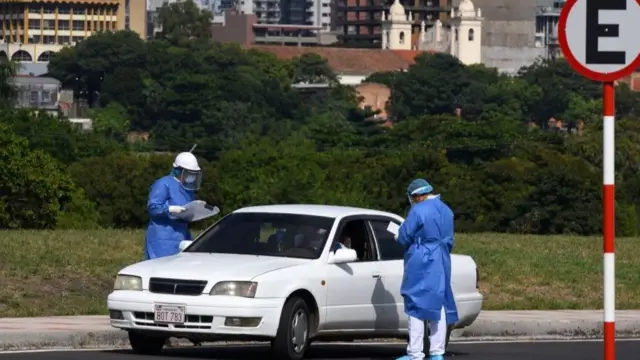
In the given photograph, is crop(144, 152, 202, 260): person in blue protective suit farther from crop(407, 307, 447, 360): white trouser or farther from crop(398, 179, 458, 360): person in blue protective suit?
crop(407, 307, 447, 360): white trouser

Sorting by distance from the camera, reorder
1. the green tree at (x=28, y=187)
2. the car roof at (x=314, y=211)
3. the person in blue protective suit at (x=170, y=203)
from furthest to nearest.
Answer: the green tree at (x=28, y=187) < the person in blue protective suit at (x=170, y=203) < the car roof at (x=314, y=211)

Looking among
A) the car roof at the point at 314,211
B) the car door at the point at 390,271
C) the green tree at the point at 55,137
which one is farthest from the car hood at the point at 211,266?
the green tree at the point at 55,137

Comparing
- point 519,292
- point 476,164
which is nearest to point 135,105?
point 476,164

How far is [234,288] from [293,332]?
24.7 inches

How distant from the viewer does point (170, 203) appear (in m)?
17.2

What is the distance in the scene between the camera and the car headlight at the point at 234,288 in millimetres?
15430

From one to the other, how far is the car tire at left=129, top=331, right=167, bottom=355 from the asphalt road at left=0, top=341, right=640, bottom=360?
9 centimetres

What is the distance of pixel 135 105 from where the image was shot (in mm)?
198125

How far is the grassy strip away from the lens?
2169cm

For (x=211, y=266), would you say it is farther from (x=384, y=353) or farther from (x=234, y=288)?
(x=384, y=353)

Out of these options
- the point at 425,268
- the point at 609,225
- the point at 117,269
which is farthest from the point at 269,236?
the point at 117,269

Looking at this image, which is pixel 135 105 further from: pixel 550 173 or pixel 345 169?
pixel 550 173

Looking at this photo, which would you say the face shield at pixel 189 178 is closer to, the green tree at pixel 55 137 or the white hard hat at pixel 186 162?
the white hard hat at pixel 186 162

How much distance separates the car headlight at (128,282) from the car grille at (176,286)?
123mm
